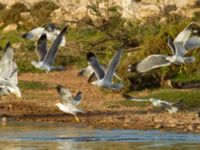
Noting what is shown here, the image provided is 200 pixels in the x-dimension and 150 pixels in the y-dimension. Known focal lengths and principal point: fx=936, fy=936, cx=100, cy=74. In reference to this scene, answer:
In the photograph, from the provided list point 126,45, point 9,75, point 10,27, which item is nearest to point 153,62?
point 9,75

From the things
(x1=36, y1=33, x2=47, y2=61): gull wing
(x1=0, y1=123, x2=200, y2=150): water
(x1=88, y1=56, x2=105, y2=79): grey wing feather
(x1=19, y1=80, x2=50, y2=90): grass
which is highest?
(x1=36, y1=33, x2=47, y2=61): gull wing

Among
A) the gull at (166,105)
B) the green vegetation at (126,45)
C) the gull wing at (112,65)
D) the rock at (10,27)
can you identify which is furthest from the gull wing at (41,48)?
the rock at (10,27)

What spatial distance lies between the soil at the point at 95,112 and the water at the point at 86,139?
627 mm

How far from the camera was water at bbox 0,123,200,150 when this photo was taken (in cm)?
1416

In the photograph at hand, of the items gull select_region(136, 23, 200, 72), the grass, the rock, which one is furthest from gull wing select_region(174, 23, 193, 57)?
the rock

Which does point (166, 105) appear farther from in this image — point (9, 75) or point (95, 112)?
point (9, 75)

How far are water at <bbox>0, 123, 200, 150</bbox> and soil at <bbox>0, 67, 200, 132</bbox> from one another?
63cm

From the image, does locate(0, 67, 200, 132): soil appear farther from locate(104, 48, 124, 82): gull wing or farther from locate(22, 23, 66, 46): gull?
locate(22, 23, 66, 46): gull

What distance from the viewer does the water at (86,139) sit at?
14164mm

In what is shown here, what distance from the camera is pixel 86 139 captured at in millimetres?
15258

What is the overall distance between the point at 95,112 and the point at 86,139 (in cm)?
345

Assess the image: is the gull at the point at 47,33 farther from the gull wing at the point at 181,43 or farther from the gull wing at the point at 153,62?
the gull wing at the point at 181,43

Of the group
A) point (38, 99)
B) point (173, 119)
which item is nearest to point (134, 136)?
point (173, 119)

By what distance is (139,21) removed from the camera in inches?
1076
